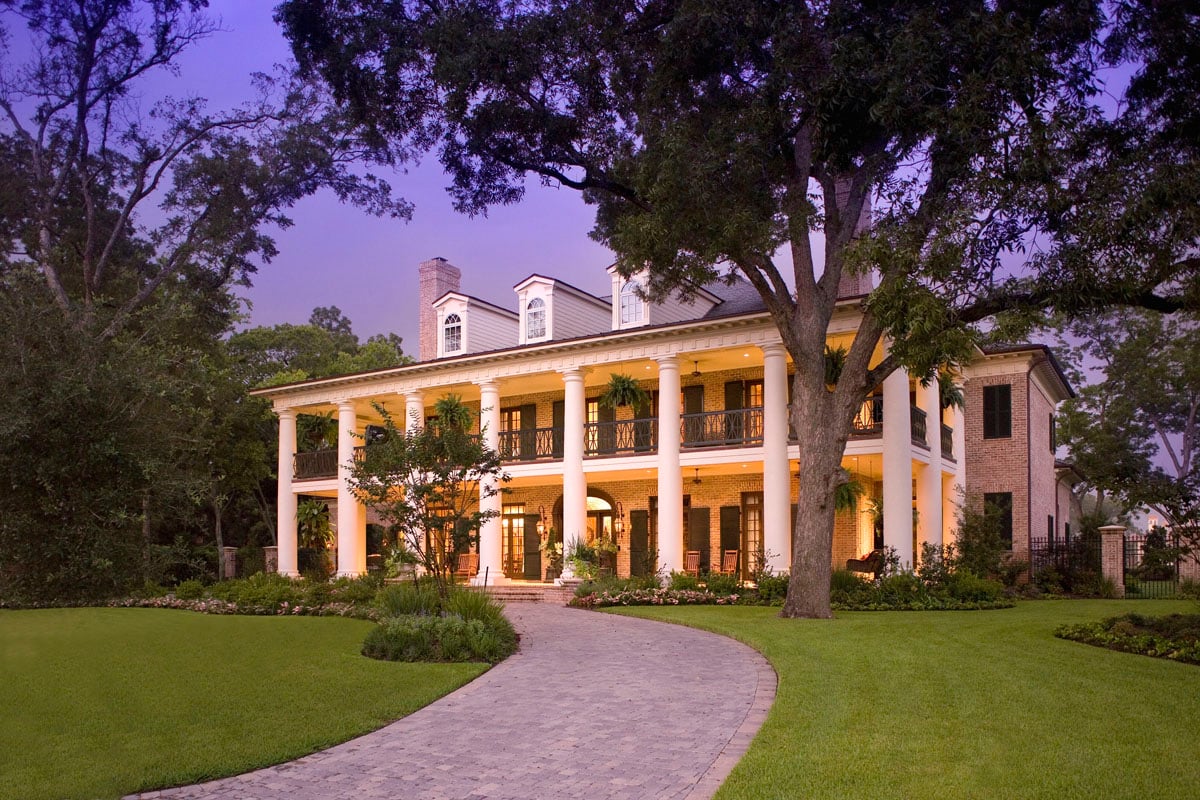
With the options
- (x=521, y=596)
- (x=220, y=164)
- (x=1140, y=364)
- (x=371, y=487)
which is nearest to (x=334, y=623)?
(x=371, y=487)

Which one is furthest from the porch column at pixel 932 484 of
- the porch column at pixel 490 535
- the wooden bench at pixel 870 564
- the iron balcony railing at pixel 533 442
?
the porch column at pixel 490 535

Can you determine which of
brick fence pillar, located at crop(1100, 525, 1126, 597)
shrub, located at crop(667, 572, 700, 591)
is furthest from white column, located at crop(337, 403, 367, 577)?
brick fence pillar, located at crop(1100, 525, 1126, 597)

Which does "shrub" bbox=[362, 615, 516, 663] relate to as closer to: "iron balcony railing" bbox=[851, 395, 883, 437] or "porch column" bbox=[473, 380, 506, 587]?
"porch column" bbox=[473, 380, 506, 587]

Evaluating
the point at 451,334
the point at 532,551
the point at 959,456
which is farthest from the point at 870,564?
the point at 451,334

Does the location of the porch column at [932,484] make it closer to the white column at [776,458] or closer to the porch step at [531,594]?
the white column at [776,458]

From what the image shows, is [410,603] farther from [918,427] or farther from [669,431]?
[918,427]

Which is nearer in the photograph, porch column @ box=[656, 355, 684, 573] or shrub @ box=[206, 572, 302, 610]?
shrub @ box=[206, 572, 302, 610]

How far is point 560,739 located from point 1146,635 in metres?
8.13

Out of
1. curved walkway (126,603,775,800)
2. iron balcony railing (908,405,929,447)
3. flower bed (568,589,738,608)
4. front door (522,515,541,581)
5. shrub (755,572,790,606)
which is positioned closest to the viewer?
curved walkway (126,603,775,800)

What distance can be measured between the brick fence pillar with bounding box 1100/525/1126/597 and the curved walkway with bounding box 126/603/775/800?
14.2 metres

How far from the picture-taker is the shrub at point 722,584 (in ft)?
63.1

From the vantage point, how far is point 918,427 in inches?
854

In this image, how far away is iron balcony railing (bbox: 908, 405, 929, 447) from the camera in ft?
69.8

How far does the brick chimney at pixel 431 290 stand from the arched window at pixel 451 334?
2.93 ft
